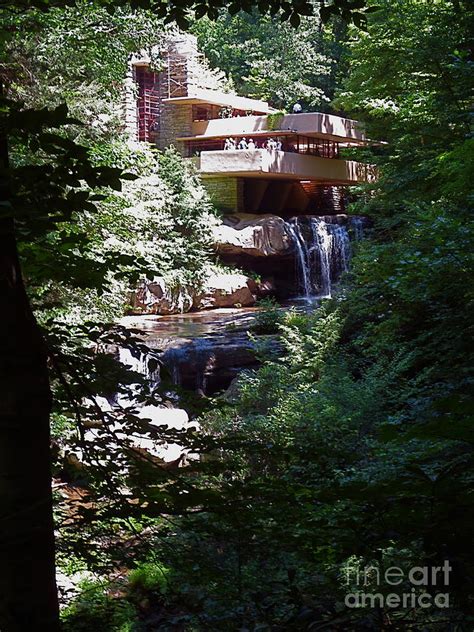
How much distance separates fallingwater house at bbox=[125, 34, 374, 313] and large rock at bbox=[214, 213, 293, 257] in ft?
0.09

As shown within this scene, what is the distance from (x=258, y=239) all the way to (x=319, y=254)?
185 cm

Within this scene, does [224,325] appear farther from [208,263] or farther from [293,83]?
[293,83]

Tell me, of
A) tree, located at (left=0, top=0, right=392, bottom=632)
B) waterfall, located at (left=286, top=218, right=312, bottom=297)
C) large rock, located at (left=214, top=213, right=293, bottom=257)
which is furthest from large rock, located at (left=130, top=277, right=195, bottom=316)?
tree, located at (left=0, top=0, right=392, bottom=632)

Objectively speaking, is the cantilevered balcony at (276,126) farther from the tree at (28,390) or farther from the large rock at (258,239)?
the tree at (28,390)

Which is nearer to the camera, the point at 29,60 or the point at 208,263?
the point at 29,60

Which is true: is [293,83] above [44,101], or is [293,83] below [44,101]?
above

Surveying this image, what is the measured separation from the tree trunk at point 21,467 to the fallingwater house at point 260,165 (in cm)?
2056

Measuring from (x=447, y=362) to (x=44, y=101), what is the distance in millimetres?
7671

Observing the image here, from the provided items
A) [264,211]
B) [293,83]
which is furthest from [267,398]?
[293,83]

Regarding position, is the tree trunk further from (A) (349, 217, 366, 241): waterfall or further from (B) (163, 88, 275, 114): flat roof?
(B) (163, 88, 275, 114): flat roof

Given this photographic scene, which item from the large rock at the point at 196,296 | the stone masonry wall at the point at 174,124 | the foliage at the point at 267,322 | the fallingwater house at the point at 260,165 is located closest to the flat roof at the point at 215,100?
the fallingwater house at the point at 260,165

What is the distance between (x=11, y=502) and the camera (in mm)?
1921

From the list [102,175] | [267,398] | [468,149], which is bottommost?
[267,398]

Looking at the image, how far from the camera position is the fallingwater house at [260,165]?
23.8m
